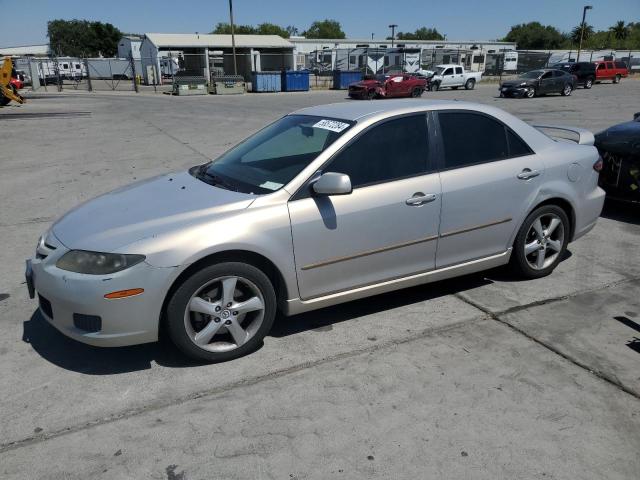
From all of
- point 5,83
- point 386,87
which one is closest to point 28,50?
point 5,83

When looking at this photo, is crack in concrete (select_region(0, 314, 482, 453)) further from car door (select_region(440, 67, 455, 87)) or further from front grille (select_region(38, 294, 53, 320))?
car door (select_region(440, 67, 455, 87))

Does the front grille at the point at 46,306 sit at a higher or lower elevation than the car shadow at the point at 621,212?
higher

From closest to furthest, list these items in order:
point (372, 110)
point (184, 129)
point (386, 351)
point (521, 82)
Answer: point (386, 351)
point (372, 110)
point (184, 129)
point (521, 82)

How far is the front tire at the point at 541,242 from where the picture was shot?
14.5 feet

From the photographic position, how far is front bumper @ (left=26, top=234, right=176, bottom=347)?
9.84 feet

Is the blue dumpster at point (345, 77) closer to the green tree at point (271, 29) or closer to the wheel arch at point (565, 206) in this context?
the wheel arch at point (565, 206)

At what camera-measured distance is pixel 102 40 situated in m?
91.2

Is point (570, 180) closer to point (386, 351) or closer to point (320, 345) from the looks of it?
point (386, 351)

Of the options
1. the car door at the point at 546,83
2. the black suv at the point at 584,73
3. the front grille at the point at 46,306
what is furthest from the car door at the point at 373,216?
the black suv at the point at 584,73

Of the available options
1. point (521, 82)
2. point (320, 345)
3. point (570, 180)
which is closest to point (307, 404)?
point (320, 345)

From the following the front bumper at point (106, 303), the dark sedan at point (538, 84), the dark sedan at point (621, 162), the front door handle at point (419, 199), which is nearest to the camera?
the front bumper at point (106, 303)

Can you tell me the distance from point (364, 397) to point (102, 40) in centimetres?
10251

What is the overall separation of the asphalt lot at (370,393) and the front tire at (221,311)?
0.44 feet

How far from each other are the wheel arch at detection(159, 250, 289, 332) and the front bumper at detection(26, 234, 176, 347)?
0.24 feet
